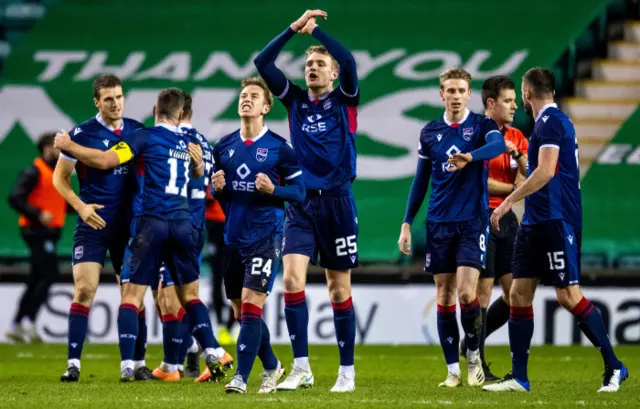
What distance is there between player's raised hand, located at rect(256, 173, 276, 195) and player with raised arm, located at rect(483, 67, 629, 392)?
144 cm

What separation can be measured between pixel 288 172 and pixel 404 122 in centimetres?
853

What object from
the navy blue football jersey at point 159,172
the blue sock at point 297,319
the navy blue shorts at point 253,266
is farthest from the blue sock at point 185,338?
the blue sock at point 297,319

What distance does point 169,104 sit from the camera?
8.66 m

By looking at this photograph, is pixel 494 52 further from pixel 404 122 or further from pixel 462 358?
pixel 462 358

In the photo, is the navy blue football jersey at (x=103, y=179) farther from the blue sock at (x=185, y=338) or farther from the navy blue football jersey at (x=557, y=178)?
the navy blue football jersey at (x=557, y=178)

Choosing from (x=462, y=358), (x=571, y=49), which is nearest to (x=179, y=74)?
(x=571, y=49)

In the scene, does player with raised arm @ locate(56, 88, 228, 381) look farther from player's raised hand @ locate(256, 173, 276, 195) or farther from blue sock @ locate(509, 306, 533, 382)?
blue sock @ locate(509, 306, 533, 382)

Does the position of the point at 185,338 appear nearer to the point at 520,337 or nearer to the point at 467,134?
the point at 467,134

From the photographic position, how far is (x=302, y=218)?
7.79 m

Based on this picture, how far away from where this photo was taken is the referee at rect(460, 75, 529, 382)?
29.4 ft

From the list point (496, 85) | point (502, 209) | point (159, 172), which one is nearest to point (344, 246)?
point (502, 209)

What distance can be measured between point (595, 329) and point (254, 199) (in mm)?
2358

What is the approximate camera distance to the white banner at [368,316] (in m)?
13.5

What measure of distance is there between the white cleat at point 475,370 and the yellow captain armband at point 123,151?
2.77 m
